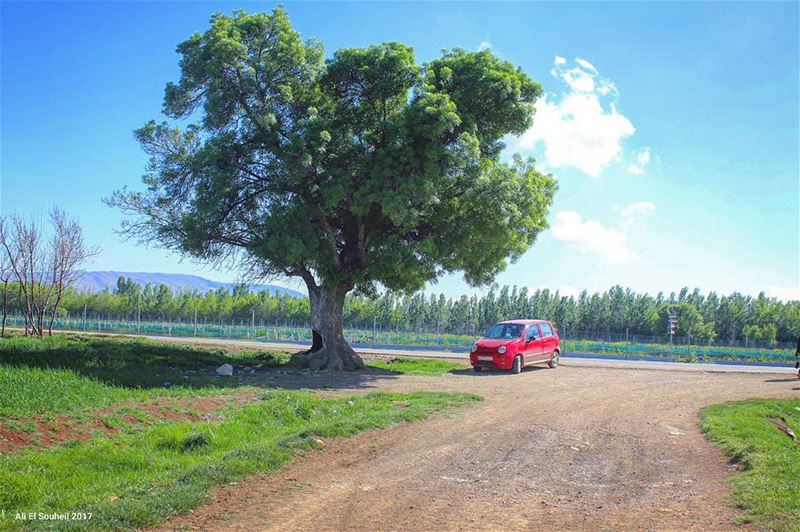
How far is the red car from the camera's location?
20.4 meters

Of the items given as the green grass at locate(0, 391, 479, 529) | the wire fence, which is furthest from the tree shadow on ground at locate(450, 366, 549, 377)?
the wire fence

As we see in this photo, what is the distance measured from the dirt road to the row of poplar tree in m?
45.1

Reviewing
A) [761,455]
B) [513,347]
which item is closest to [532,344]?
[513,347]

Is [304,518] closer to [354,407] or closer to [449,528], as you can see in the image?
[449,528]

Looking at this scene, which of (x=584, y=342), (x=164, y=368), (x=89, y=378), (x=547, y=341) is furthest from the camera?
(x=584, y=342)

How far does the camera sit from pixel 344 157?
19.8 meters

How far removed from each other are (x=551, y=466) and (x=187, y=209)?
1637 centimetres

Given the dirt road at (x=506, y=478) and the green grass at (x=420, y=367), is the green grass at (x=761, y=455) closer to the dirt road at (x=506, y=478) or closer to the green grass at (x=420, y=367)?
the dirt road at (x=506, y=478)

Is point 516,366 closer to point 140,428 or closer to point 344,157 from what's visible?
point 344,157

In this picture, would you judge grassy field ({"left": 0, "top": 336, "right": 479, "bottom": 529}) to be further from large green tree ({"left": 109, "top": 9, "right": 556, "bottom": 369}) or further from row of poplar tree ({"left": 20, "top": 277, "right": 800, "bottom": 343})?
row of poplar tree ({"left": 20, "top": 277, "right": 800, "bottom": 343})

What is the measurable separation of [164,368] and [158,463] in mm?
9343

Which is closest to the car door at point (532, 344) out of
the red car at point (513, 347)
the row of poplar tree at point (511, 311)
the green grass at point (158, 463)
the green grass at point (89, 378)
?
the red car at point (513, 347)

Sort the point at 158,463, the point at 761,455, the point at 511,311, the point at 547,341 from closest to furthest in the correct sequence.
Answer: the point at 158,463 < the point at 761,455 < the point at 547,341 < the point at 511,311

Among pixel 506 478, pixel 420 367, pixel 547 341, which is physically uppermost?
pixel 547 341
